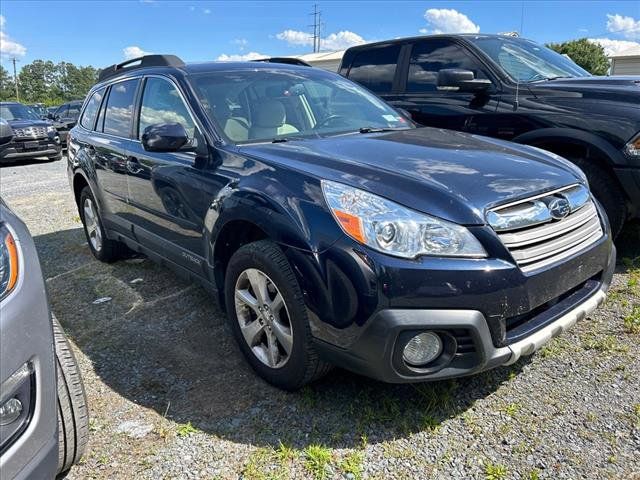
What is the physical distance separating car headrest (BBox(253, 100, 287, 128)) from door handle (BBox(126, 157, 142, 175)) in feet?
3.29

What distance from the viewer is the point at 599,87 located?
401 centimetres

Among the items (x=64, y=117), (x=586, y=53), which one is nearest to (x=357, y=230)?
(x=64, y=117)

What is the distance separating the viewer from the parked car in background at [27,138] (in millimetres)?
13117

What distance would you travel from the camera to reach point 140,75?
3840 mm

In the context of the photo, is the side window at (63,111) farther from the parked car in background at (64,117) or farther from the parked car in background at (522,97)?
the parked car in background at (522,97)

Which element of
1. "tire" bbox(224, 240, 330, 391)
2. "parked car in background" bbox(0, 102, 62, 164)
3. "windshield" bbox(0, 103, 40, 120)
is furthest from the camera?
"windshield" bbox(0, 103, 40, 120)

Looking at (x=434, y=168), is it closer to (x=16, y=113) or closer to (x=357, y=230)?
(x=357, y=230)

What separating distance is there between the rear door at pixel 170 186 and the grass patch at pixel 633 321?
2.51 meters

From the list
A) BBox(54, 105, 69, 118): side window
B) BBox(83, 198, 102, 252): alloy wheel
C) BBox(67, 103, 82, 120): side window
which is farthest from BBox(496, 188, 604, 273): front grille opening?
BBox(54, 105, 69, 118): side window

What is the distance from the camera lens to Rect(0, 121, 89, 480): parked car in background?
55.1 inches

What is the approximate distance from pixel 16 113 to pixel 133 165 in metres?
13.1

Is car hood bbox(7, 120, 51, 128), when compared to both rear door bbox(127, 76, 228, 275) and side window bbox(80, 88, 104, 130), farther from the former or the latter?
rear door bbox(127, 76, 228, 275)

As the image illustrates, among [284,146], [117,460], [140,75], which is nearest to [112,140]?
[140,75]

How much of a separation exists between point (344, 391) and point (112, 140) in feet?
9.02
